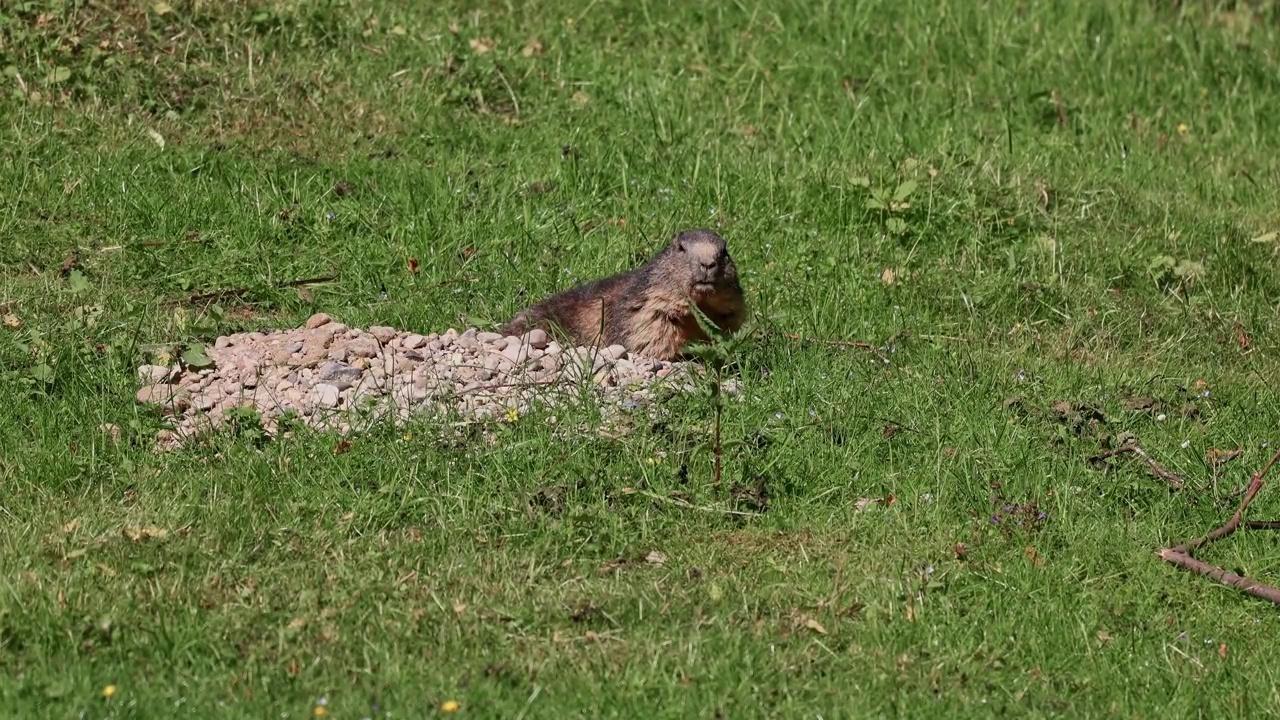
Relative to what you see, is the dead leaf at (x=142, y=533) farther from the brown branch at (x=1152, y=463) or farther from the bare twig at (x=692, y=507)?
the brown branch at (x=1152, y=463)

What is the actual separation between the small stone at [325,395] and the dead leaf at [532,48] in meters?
4.37

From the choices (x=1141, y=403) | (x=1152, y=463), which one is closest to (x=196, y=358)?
(x=1152, y=463)

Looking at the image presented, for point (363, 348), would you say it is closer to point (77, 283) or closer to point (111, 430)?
point (111, 430)

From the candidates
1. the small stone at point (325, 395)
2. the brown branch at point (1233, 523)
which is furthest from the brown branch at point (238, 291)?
the brown branch at point (1233, 523)

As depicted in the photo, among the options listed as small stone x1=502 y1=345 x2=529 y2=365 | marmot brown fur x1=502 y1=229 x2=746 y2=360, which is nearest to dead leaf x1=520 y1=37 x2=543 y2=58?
marmot brown fur x1=502 y1=229 x2=746 y2=360

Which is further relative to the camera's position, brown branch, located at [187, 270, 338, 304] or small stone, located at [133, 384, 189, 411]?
brown branch, located at [187, 270, 338, 304]

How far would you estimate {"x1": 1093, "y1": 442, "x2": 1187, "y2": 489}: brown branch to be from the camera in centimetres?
675

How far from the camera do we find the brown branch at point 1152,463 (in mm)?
6746

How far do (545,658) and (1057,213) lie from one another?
5416mm

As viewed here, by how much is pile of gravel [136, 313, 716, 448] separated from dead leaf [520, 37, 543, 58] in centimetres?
374

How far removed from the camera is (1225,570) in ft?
20.5

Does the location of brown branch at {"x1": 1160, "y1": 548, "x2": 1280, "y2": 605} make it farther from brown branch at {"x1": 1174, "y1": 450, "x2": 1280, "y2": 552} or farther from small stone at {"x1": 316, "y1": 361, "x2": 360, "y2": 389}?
small stone at {"x1": 316, "y1": 361, "x2": 360, "y2": 389}

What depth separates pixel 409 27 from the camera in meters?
10.7

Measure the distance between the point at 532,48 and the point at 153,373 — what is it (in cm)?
447
